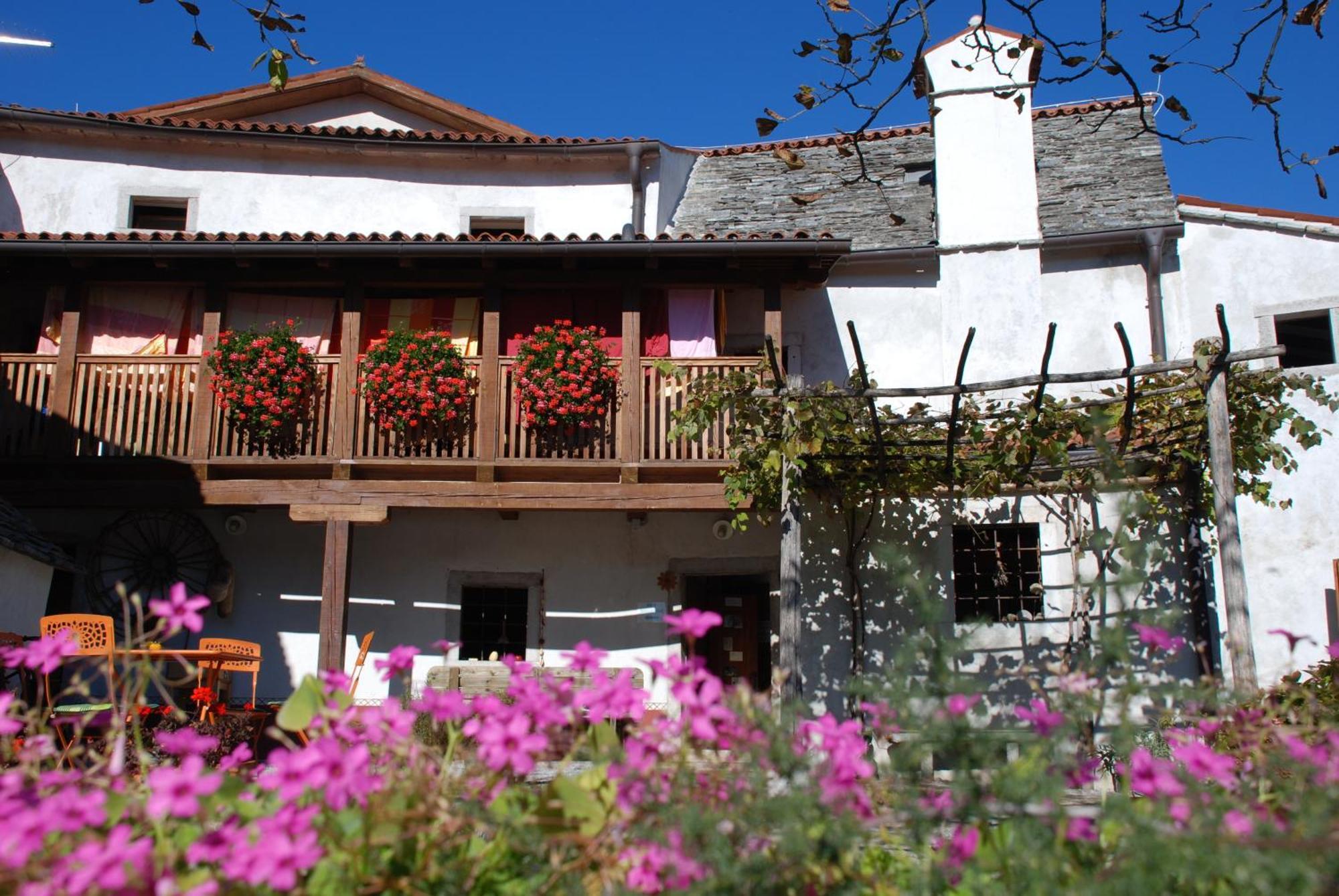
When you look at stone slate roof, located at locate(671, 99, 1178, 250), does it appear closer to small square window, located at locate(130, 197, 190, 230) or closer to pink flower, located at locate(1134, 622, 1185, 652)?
small square window, located at locate(130, 197, 190, 230)

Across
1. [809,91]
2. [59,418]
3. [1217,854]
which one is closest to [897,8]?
[809,91]

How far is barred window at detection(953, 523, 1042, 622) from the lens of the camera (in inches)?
417

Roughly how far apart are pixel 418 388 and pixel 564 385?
1280mm

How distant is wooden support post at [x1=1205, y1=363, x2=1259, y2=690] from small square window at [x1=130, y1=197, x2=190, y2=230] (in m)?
11.0

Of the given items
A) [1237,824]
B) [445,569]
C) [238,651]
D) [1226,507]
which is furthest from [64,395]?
[1237,824]

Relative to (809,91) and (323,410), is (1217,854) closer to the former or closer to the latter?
(809,91)

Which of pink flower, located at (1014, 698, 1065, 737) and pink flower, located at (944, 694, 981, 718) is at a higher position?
pink flower, located at (944, 694, 981, 718)

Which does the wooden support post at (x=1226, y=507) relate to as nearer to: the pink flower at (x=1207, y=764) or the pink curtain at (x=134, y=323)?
the pink flower at (x=1207, y=764)

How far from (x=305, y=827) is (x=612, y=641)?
31.5 feet

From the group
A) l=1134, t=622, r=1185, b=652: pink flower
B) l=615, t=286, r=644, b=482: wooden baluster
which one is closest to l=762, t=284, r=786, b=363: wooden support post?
l=615, t=286, r=644, b=482: wooden baluster

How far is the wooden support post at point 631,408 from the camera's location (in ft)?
35.2

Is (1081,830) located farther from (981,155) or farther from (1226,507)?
(981,155)

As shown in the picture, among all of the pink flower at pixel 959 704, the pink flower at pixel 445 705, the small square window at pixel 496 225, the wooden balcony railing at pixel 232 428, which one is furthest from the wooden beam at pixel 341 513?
the pink flower at pixel 959 704

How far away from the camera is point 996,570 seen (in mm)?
10797
